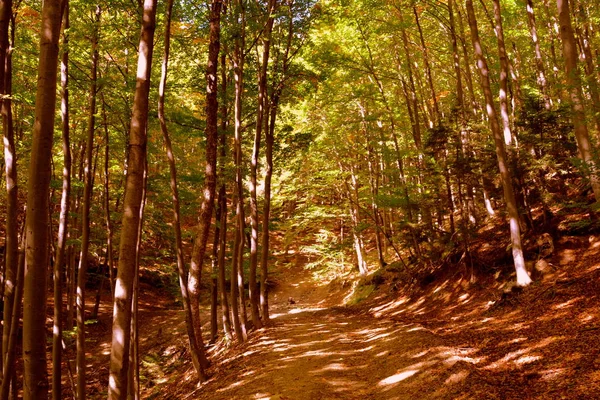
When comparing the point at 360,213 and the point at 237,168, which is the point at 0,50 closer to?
the point at 237,168

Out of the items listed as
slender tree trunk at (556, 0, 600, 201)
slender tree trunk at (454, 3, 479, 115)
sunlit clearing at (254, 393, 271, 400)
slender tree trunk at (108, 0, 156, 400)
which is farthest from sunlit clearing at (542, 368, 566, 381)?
slender tree trunk at (454, 3, 479, 115)

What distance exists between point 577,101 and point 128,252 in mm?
9653

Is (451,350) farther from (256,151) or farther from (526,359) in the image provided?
(256,151)

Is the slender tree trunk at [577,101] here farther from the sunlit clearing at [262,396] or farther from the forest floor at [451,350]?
the sunlit clearing at [262,396]

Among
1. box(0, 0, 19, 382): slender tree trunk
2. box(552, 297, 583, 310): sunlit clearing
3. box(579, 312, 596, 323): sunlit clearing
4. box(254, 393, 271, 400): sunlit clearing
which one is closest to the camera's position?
box(0, 0, 19, 382): slender tree trunk

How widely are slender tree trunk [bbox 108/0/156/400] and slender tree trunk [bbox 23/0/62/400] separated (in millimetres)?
658

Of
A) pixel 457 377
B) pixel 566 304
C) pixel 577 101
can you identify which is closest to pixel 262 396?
pixel 457 377

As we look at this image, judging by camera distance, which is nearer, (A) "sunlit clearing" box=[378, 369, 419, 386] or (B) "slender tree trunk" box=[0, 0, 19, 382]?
(B) "slender tree trunk" box=[0, 0, 19, 382]

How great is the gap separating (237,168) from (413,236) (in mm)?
7343

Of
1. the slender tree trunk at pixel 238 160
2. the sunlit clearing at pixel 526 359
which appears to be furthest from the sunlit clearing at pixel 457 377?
the slender tree trunk at pixel 238 160

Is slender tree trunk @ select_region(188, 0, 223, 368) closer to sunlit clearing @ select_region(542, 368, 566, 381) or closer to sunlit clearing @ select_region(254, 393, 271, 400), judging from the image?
sunlit clearing @ select_region(254, 393, 271, 400)

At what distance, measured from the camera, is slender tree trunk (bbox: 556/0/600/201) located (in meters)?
8.08

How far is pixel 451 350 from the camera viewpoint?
6.31 metres

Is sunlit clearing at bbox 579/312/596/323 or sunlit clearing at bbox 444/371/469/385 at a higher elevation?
sunlit clearing at bbox 579/312/596/323
